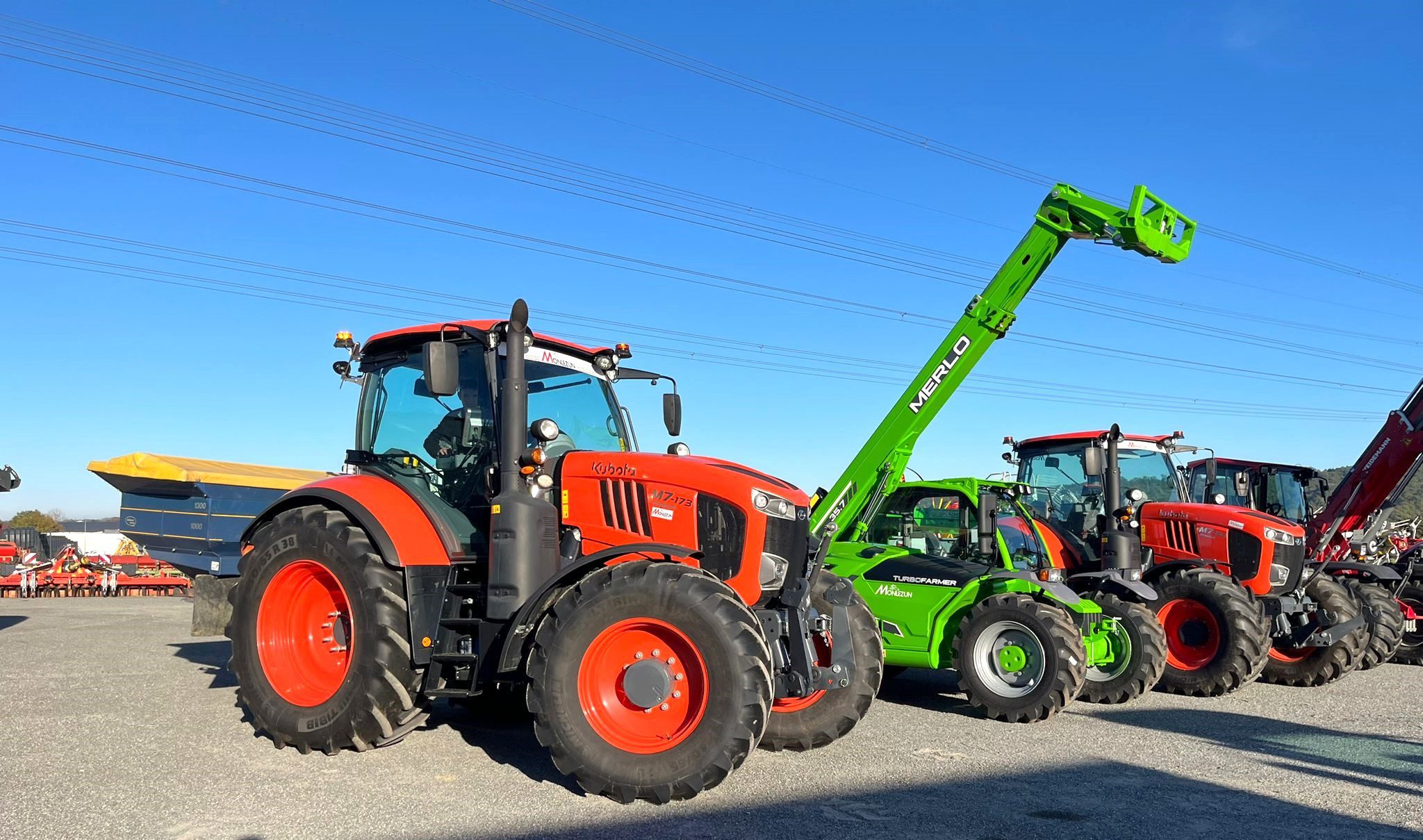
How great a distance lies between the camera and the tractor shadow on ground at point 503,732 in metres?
5.68

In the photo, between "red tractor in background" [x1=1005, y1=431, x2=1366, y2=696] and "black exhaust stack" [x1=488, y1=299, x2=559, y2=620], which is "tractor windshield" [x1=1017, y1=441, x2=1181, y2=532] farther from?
"black exhaust stack" [x1=488, y1=299, x2=559, y2=620]

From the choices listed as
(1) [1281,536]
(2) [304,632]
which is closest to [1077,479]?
(1) [1281,536]

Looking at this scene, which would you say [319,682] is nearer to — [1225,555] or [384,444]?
[384,444]

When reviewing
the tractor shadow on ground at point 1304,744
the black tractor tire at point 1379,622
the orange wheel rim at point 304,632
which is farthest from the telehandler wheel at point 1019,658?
the black tractor tire at point 1379,622

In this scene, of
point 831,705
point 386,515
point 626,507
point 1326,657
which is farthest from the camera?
point 1326,657

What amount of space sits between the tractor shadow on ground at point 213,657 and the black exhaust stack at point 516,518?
12.0 feet

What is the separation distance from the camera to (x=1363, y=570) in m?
12.0

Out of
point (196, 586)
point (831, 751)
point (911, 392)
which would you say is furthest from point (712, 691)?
point (196, 586)

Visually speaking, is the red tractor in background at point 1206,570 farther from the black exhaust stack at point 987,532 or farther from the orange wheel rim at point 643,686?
the orange wheel rim at point 643,686

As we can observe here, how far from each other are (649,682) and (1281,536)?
807cm

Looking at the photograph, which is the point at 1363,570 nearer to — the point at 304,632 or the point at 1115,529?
the point at 1115,529

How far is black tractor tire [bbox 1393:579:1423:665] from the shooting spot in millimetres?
12289

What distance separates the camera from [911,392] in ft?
32.5

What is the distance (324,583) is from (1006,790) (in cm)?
399
